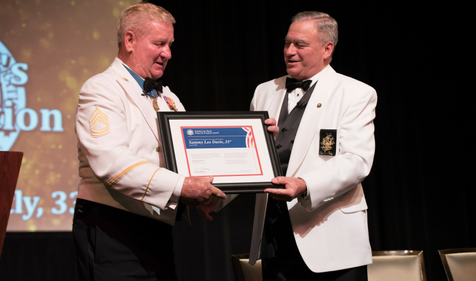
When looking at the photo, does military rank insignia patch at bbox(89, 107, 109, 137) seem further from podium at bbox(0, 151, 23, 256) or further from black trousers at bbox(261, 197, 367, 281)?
black trousers at bbox(261, 197, 367, 281)

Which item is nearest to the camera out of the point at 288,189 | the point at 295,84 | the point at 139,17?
the point at 288,189

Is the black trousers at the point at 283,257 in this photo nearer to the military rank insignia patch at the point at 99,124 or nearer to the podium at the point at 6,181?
the military rank insignia patch at the point at 99,124

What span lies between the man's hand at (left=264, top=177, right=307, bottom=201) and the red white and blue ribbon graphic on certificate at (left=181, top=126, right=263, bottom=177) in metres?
0.10

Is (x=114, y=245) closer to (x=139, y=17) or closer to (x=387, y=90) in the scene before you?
(x=139, y=17)

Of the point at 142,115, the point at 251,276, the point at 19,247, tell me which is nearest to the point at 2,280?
the point at 19,247

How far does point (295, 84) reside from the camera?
217 cm

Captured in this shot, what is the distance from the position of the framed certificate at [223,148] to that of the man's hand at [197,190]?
0.05 meters

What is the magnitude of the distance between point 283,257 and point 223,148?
0.64 m

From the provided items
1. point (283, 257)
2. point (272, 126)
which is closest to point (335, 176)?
point (272, 126)

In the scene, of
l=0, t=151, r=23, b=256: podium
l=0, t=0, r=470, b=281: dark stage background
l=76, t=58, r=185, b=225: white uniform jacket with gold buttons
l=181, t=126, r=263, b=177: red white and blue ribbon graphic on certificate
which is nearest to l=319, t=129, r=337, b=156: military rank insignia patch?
l=181, t=126, r=263, b=177: red white and blue ribbon graphic on certificate

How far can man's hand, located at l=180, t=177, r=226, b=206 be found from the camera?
1.59 meters

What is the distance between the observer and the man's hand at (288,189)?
173cm

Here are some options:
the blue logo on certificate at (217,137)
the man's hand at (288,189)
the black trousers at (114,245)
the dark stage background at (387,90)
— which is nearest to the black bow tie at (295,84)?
the blue logo on certificate at (217,137)

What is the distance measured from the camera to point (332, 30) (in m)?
2.26
